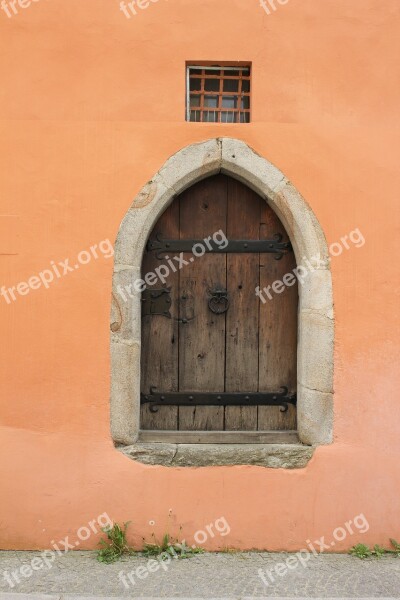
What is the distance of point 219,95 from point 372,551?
296cm

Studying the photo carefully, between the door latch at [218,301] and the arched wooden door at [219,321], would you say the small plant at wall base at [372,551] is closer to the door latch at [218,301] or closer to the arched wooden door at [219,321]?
the arched wooden door at [219,321]

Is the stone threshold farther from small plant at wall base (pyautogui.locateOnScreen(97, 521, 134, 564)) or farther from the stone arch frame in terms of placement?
small plant at wall base (pyautogui.locateOnScreen(97, 521, 134, 564))

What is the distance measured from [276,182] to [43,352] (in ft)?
5.70

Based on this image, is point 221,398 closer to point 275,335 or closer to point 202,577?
point 275,335

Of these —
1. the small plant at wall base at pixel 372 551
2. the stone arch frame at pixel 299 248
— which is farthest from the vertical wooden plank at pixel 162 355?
the small plant at wall base at pixel 372 551

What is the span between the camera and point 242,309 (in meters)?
3.67

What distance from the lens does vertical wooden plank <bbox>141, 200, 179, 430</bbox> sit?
3.66m

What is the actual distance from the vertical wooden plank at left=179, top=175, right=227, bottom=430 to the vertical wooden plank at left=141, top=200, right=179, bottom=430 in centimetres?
4

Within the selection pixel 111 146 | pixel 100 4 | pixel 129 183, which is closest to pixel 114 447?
pixel 129 183

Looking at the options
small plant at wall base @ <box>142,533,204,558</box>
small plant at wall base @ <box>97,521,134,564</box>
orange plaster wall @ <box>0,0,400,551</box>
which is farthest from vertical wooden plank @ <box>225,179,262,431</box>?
small plant at wall base @ <box>97,521,134,564</box>

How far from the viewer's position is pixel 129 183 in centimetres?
345

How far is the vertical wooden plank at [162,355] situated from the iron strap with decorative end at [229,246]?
0.26ft

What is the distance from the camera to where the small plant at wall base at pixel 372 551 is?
3429mm

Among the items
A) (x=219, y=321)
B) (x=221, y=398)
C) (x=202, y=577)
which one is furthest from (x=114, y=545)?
(x=219, y=321)
